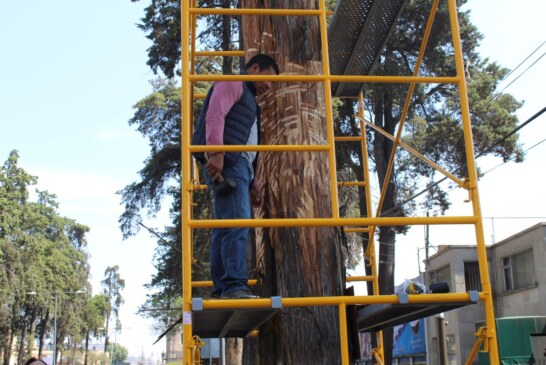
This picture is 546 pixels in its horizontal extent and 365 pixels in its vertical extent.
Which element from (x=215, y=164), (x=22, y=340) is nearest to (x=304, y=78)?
(x=215, y=164)

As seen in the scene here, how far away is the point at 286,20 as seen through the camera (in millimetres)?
5117

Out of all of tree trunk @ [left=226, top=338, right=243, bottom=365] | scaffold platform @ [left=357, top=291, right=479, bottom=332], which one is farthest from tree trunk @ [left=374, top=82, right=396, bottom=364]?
scaffold platform @ [left=357, top=291, right=479, bottom=332]

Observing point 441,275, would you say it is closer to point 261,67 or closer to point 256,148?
point 261,67

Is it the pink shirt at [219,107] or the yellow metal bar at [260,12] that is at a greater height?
the yellow metal bar at [260,12]

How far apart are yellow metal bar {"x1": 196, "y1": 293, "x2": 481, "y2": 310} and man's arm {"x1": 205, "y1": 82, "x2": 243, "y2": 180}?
37.9 inches

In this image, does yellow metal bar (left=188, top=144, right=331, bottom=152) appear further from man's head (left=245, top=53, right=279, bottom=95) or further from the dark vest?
man's head (left=245, top=53, right=279, bottom=95)

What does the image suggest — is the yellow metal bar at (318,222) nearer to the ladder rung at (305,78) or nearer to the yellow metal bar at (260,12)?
the ladder rung at (305,78)

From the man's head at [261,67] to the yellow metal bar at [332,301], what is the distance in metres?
1.65

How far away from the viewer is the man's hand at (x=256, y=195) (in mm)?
4887

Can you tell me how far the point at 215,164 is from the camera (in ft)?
14.0

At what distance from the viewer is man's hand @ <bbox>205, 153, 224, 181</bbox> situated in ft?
14.0

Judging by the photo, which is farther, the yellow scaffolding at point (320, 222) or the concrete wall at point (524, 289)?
the concrete wall at point (524, 289)

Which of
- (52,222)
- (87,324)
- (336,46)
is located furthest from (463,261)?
(87,324)

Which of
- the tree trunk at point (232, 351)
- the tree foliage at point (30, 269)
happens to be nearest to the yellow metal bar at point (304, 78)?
the tree trunk at point (232, 351)
